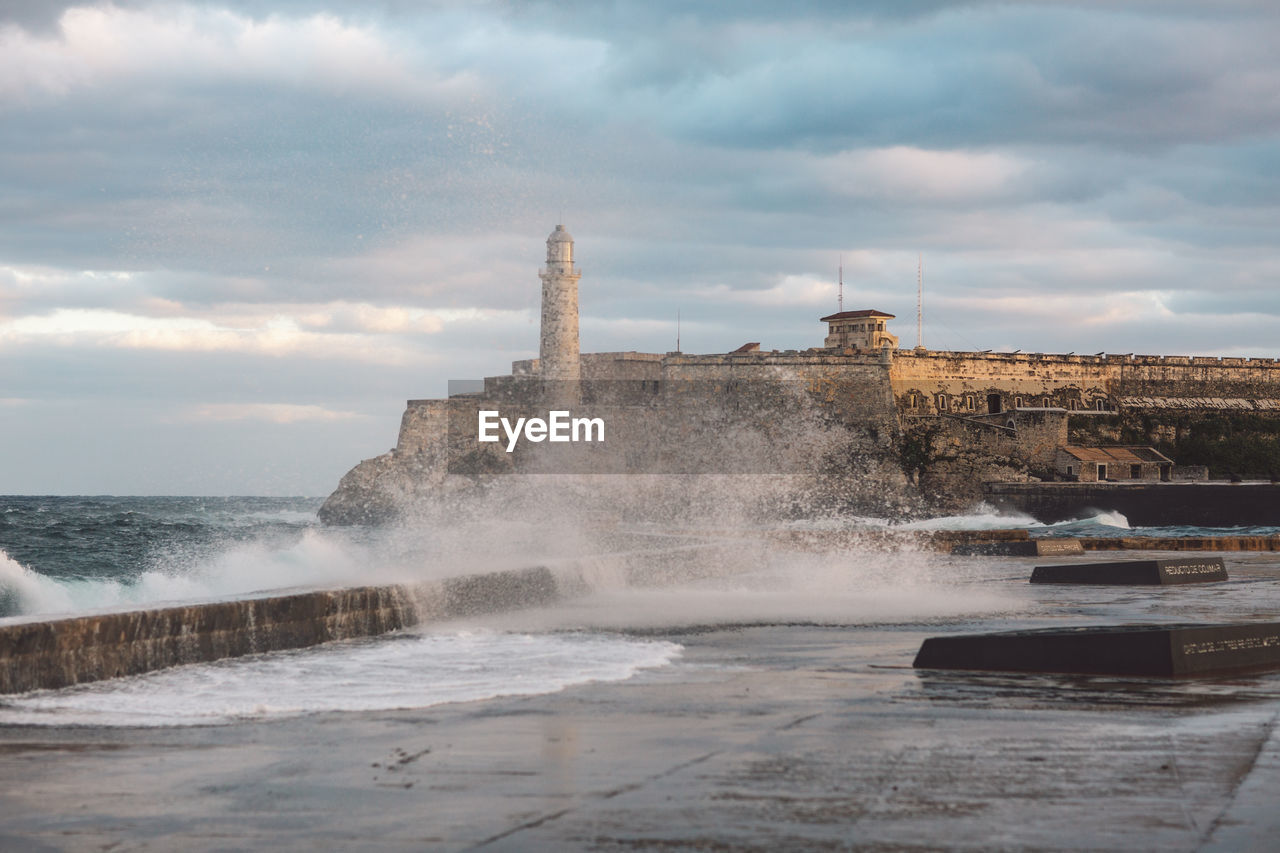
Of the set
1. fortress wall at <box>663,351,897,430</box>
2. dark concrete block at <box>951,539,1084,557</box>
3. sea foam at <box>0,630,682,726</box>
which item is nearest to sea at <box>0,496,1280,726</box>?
sea foam at <box>0,630,682,726</box>

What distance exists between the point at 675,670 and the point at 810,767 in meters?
3.09

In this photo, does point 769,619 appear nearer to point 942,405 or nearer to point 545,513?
point 545,513

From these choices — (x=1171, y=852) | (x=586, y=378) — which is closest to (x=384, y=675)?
(x=1171, y=852)

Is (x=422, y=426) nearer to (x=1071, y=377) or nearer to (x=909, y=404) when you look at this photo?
(x=909, y=404)

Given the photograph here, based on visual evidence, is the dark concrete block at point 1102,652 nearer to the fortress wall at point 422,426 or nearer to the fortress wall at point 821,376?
the fortress wall at point 821,376

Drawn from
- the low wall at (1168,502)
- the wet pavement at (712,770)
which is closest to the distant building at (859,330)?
the low wall at (1168,502)

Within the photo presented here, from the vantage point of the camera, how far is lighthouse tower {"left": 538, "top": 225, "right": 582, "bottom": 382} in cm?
5491

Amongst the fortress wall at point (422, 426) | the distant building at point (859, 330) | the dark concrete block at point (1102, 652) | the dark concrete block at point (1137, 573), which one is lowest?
the dark concrete block at point (1137, 573)

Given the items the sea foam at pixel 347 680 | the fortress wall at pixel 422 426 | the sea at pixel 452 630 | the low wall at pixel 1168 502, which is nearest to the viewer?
the sea foam at pixel 347 680

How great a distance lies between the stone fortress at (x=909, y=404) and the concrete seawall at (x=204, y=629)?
42.5 metres

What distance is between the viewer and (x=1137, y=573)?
51.6 feet

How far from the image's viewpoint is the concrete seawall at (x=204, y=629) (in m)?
7.05

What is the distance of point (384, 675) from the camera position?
7.75 meters

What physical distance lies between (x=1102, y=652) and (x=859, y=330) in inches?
2305
